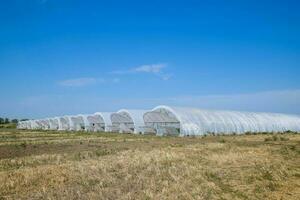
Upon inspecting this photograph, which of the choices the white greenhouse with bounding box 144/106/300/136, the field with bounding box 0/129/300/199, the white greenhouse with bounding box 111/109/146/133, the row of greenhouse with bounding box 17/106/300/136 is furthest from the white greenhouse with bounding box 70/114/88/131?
the field with bounding box 0/129/300/199

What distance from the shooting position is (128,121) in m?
47.0

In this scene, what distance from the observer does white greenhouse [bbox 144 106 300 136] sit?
1460 inches

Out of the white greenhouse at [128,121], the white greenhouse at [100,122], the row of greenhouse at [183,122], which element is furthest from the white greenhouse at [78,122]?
the white greenhouse at [128,121]

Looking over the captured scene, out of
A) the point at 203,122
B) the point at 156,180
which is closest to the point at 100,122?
the point at 203,122

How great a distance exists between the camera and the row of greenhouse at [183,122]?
1487 inches

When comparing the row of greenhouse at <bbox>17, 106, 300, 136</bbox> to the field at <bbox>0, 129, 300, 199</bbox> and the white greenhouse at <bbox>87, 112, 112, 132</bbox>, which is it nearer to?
the white greenhouse at <bbox>87, 112, 112, 132</bbox>

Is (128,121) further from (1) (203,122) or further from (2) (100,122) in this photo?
(1) (203,122)

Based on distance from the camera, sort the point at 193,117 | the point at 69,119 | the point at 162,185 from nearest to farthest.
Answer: the point at 162,185, the point at 193,117, the point at 69,119

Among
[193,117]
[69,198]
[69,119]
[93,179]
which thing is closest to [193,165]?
[93,179]

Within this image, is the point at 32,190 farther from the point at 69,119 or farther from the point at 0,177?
the point at 69,119

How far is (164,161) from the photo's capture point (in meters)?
14.0

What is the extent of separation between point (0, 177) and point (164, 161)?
6185 mm

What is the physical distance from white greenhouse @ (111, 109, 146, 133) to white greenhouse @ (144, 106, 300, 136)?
1265 mm

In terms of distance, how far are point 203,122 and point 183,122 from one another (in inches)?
135
